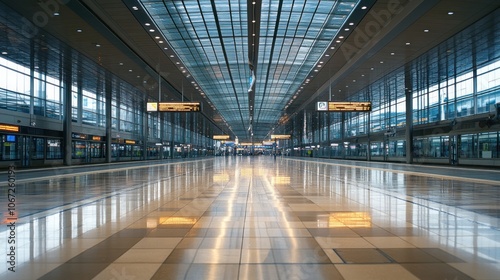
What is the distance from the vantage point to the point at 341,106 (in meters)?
28.9

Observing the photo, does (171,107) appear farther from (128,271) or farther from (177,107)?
(128,271)

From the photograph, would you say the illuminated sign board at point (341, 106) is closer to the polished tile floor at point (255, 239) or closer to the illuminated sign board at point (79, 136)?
the polished tile floor at point (255, 239)

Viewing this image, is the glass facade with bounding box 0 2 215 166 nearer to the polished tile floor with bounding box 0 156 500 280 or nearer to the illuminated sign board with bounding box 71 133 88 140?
the illuminated sign board with bounding box 71 133 88 140

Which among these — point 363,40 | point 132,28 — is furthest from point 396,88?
point 132,28

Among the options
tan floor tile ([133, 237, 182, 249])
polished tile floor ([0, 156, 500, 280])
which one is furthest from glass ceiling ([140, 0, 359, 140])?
tan floor tile ([133, 237, 182, 249])

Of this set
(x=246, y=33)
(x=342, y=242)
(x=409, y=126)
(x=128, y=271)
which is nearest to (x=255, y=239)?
(x=342, y=242)

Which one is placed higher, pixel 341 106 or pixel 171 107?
pixel 171 107

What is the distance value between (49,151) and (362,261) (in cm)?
3491

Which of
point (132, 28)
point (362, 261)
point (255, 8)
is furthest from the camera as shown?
point (132, 28)

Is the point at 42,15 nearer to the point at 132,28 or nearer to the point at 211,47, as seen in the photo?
the point at 132,28

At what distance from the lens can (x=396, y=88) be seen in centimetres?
3697

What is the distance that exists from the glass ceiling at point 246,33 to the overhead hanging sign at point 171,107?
296 cm

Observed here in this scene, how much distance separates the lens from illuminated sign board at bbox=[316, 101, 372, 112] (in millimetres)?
28734

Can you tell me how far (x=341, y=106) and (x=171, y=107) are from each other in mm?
12884
